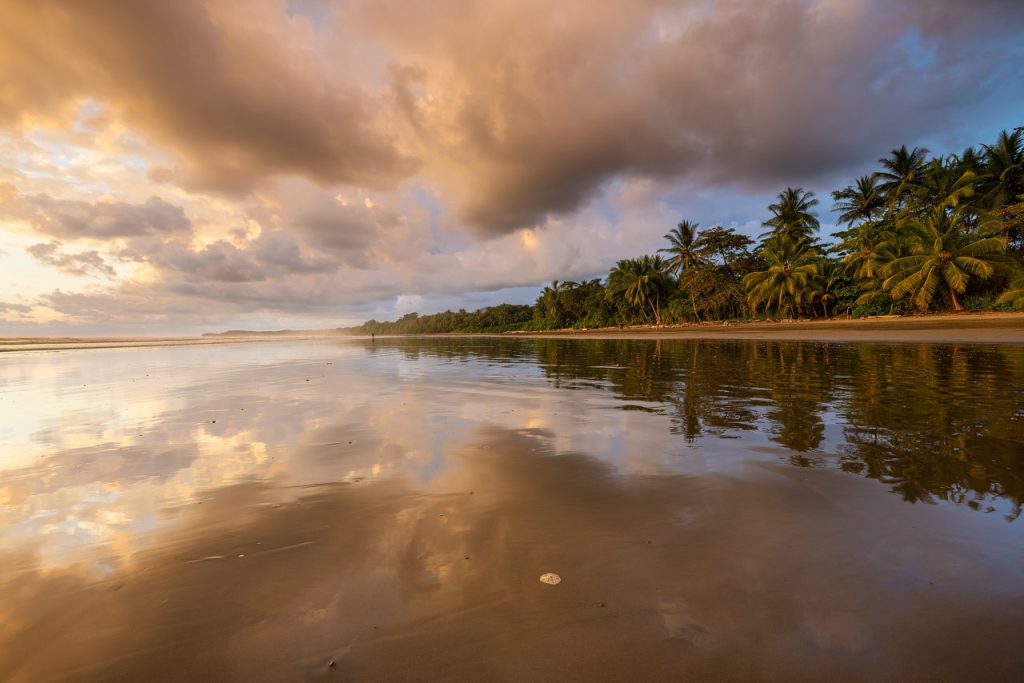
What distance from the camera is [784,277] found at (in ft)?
152

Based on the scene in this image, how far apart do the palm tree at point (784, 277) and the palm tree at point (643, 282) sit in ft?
54.2

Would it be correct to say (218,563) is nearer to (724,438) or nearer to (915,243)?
(724,438)

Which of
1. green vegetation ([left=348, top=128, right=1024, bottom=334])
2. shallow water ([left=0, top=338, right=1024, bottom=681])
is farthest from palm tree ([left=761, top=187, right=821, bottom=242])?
shallow water ([left=0, top=338, right=1024, bottom=681])

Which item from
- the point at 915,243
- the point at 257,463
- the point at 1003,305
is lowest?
the point at 257,463

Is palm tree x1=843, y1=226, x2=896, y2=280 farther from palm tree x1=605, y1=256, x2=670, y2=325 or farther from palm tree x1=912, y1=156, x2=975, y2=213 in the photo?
palm tree x1=605, y1=256, x2=670, y2=325

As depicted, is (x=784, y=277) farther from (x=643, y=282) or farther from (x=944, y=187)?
(x=643, y=282)

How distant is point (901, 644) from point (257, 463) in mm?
6489

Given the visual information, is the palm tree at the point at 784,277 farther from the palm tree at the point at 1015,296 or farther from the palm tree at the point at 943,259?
the palm tree at the point at 1015,296

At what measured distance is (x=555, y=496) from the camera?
4.27 metres

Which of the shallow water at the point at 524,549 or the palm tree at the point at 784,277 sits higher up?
the palm tree at the point at 784,277

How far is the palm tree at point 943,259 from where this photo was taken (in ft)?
105

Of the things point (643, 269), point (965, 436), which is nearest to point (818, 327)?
point (643, 269)

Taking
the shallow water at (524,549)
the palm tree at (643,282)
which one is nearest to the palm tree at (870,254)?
the palm tree at (643,282)

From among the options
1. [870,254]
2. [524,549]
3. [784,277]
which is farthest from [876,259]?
[524,549]
